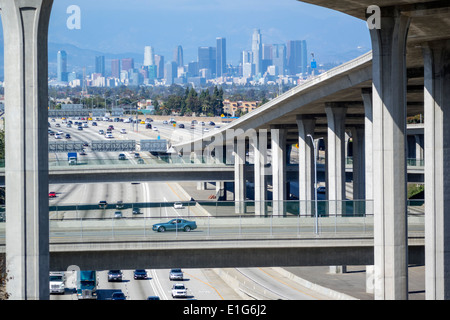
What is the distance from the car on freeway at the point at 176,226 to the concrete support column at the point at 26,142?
1182cm

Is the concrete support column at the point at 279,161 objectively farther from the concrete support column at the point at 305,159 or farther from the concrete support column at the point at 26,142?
the concrete support column at the point at 26,142

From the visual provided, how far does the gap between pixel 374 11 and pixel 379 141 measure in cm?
364

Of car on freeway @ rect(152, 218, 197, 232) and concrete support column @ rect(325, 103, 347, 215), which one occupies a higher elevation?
concrete support column @ rect(325, 103, 347, 215)

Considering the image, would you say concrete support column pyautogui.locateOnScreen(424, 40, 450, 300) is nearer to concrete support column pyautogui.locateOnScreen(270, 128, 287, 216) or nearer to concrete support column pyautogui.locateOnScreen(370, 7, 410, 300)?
concrete support column pyautogui.locateOnScreen(370, 7, 410, 300)

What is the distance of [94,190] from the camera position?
107 metres

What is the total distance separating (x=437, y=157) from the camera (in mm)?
28781

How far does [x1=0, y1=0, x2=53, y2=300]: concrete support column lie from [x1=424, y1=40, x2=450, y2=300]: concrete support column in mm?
16224

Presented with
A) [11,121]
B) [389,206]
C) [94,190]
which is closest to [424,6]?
[389,206]

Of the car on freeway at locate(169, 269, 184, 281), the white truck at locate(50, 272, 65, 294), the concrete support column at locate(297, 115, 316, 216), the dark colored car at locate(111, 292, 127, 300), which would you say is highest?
the concrete support column at locate(297, 115, 316, 216)

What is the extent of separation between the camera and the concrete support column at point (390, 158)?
71.9ft

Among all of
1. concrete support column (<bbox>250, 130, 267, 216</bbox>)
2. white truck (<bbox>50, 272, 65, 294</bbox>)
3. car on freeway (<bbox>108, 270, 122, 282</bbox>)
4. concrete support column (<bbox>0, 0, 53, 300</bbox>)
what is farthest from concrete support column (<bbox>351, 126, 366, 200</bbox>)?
concrete support column (<bbox>0, 0, 53, 300</bbox>)

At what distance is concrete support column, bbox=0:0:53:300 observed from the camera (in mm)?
15211

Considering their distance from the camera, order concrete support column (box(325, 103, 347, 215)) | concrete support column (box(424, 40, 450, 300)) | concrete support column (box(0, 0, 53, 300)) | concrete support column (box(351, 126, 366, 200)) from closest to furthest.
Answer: concrete support column (box(0, 0, 53, 300)) < concrete support column (box(424, 40, 450, 300)) < concrete support column (box(325, 103, 347, 215)) < concrete support column (box(351, 126, 366, 200))

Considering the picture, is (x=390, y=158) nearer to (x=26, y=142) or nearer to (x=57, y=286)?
(x=26, y=142)
